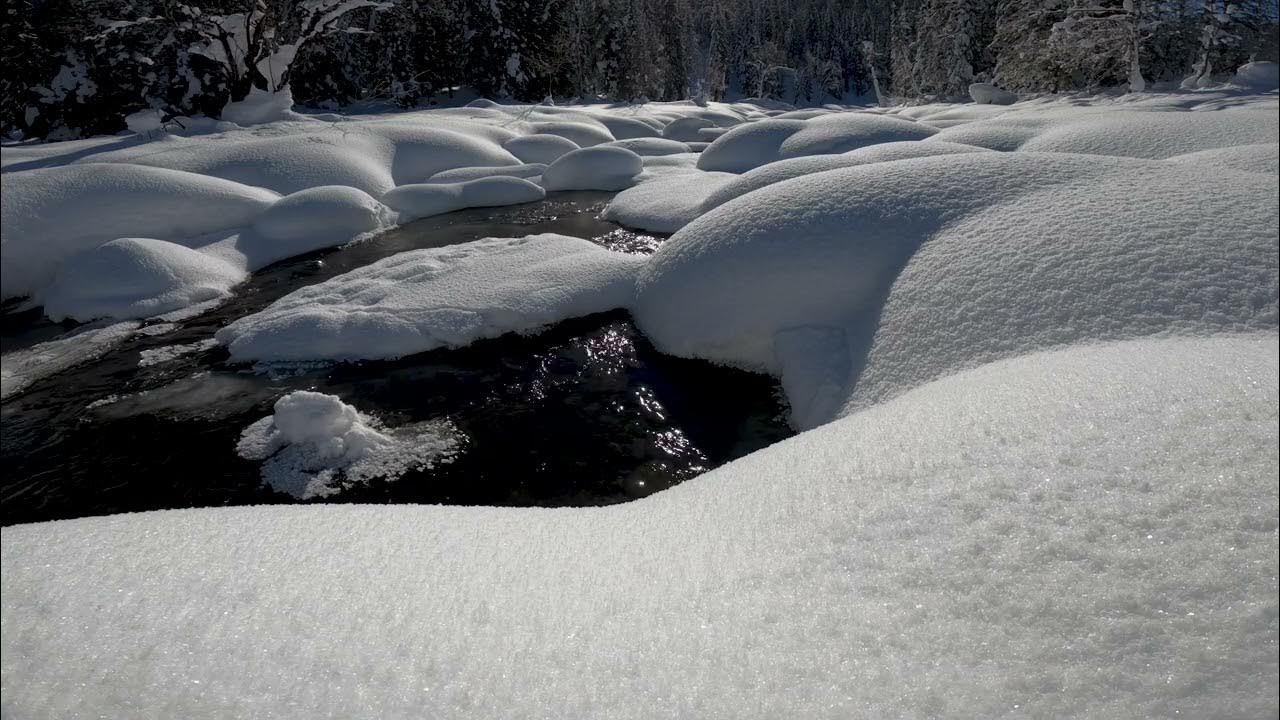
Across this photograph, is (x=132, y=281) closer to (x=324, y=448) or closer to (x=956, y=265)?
(x=324, y=448)

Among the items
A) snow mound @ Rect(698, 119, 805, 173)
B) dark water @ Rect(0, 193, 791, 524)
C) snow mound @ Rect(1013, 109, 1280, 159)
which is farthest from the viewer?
snow mound @ Rect(698, 119, 805, 173)

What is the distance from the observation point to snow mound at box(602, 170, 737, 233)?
8.11 metres

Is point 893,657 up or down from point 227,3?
down

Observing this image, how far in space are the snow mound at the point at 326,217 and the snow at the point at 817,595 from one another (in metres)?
4.96

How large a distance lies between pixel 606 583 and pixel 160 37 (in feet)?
4.86

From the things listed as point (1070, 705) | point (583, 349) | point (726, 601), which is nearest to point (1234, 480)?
point (1070, 705)

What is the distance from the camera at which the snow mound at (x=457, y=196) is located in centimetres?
898

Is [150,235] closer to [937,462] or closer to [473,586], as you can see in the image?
[473,586]

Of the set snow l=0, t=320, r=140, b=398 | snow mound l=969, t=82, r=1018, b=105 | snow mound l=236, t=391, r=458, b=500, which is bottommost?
snow mound l=236, t=391, r=458, b=500

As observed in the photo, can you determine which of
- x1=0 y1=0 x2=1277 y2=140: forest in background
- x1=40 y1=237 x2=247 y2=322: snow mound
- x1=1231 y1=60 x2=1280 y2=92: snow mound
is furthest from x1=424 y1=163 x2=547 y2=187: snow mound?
x1=1231 y1=60 x2=1280 y2=92: snow mound

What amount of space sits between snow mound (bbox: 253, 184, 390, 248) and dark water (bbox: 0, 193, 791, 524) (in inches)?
37.1

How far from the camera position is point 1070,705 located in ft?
3.03

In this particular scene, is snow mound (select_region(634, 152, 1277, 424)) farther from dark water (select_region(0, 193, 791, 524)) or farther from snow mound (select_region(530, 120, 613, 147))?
snow mound (select_region(530, 120, 613, 147))

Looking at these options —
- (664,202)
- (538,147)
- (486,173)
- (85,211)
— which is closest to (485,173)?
(486,173)
